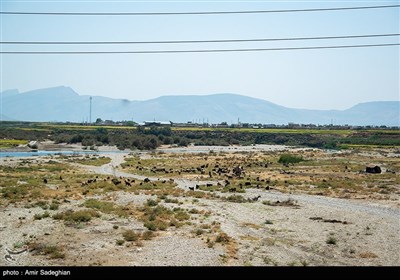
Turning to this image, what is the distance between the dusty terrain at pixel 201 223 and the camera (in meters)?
24.0

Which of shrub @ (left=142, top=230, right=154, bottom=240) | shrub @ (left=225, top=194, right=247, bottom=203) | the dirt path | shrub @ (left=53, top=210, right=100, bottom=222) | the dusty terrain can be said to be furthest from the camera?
shrub @ (left=225, top=194, right=247, bottom=203)

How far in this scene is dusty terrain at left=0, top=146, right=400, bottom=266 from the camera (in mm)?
23953

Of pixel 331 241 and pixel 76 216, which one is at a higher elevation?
pixel 331 241

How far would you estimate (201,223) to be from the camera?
108 feet

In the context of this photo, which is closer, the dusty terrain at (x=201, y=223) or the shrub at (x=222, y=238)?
the dusty terrain at (x=201, y=223)

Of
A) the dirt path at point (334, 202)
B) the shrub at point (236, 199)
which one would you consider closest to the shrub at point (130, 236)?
the shrub at point (236, 199)

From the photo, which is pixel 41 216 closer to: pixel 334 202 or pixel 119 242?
pixel 119 242

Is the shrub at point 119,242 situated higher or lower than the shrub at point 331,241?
lower

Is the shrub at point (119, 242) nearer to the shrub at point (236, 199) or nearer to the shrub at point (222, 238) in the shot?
the shrub at point (222, 238)

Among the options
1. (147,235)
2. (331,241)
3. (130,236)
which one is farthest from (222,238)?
(331,241)

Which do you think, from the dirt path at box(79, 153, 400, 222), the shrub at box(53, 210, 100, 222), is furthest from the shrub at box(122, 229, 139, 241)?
the dirt path at box(79, 153, 400, 222)

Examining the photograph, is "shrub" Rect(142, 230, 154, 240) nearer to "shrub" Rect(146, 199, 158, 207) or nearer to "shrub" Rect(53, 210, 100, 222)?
"shrub" Rect(53, 210, 100, 222)

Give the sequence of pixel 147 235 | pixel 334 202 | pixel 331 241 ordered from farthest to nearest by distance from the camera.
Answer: pixel 334 202, pixel 147 235, pixel 331 241

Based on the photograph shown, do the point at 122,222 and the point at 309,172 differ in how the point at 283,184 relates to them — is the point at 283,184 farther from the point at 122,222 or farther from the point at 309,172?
the point at 122,222
